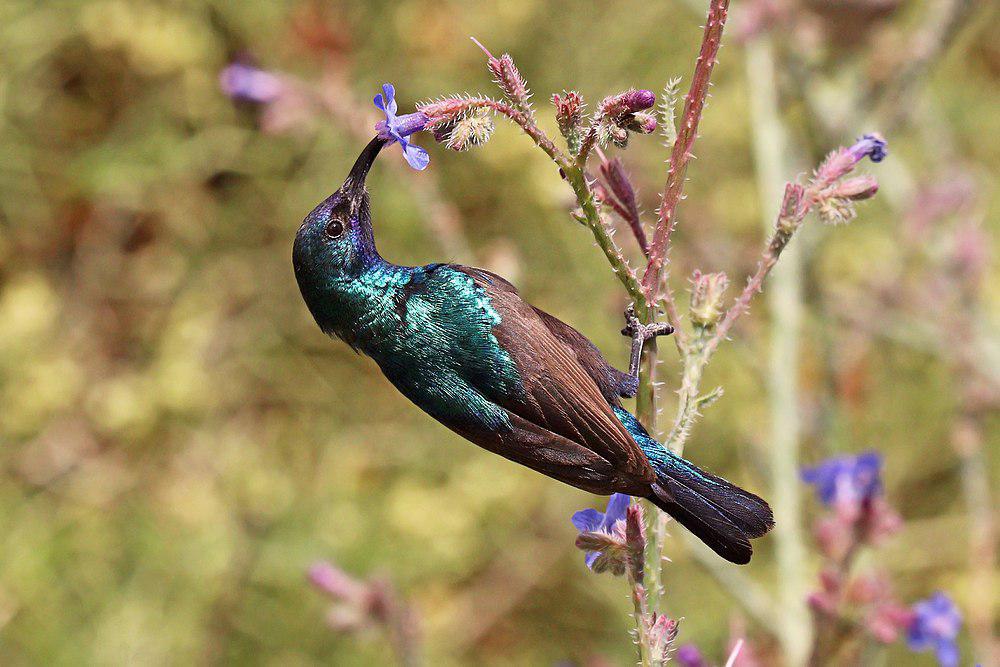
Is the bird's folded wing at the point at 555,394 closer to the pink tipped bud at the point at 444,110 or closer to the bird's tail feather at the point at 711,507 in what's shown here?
the bird's tail feather at the point at 711,507

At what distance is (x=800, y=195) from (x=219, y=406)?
3095 mm

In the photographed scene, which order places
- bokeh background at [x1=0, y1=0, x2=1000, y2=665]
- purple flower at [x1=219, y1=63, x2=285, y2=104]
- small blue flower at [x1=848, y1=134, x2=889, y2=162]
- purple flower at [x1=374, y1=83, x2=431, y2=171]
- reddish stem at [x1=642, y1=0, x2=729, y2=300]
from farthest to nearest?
bokeh background at [x1=0, y1=0, x2=1000, y2=665]
purple flower at [x1=219, y1=63, x2=285, y2=104]
small blue flower at [x1=848, y1=134, x2=889, y2=162]
purple flower at [x1=374, y1=83, x2=431, y2=171]
reddish stem at [x1=642, y1=0, x2=729, y2=300]

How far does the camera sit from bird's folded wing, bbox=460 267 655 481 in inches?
54.0

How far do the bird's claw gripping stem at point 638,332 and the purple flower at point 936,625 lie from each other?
71 cm

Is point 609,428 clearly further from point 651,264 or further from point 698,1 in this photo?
point 698,1

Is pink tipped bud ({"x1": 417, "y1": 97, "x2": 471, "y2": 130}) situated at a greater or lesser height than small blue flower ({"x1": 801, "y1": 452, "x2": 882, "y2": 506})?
lesser

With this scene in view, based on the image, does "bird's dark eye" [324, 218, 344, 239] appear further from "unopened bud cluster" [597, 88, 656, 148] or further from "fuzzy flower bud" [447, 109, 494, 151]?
"unopened bud cluster" [597, 88, 656, 148]

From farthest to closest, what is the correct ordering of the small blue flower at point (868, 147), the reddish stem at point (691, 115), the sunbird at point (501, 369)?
the small blue flower at point (868, 147)
the sunbird at point (501, 369)
the reddish stem at point (691, 115)

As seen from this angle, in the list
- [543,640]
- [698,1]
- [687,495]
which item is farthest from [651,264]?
[543,640]

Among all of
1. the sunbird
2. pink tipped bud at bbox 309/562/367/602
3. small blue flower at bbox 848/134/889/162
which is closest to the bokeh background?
pink tipped bud at bbox 309/562/367/602

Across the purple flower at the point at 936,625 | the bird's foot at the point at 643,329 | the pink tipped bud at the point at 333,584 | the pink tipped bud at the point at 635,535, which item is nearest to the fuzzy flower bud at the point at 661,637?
the pink tipped bud at the point at 635,535

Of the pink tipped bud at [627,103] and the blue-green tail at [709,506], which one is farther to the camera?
the blue-green tail at [709,506]

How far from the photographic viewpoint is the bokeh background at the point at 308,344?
3629mm

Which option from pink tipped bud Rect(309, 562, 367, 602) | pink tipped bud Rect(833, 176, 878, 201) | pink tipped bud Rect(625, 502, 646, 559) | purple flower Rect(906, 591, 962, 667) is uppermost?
pink tipped bud Rect(833, 176, 878, 201)
